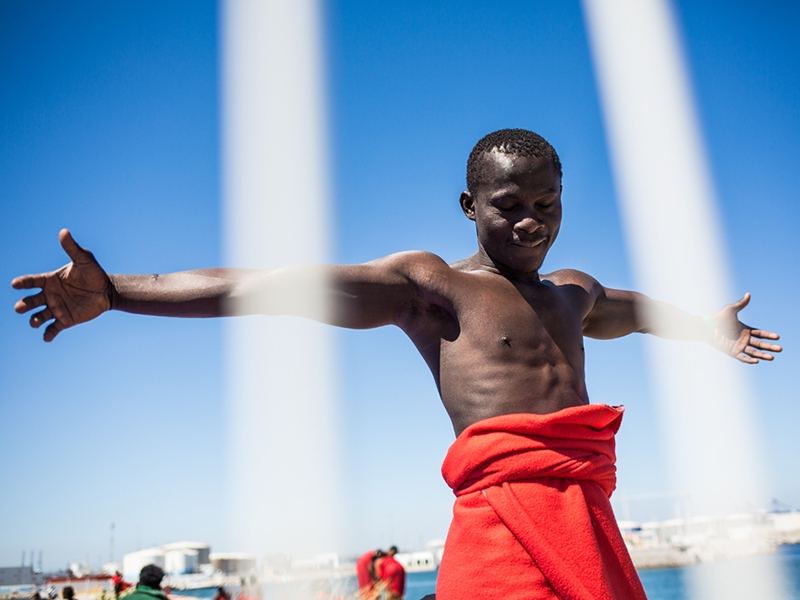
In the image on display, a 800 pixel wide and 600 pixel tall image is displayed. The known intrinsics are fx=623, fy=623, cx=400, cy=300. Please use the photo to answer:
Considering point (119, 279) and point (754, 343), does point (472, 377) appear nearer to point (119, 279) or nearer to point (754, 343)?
point (119, 279)

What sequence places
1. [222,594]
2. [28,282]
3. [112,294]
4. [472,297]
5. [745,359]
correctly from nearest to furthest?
[28,282] < [112,294] < [472,297] < [745,359] < [222,594]

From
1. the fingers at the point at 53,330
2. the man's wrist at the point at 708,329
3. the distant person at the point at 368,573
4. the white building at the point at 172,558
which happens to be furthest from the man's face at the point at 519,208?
the white building at the point at 172,558

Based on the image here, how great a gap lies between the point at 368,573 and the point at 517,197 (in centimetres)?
727

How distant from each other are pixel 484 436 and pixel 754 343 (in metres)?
1.63

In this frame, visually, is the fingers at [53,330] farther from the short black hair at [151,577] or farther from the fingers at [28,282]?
the short black hair at [151,577]

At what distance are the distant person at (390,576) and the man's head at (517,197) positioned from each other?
624 cm

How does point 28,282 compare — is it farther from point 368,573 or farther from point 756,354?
point 368,573

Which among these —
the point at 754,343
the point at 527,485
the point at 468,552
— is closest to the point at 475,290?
the point at 527,485

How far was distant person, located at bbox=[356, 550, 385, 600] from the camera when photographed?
749cm

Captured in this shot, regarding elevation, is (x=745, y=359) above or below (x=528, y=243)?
below

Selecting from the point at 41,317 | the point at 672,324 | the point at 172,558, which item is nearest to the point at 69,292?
the point at 41,317

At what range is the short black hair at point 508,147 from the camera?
2178 millimetres

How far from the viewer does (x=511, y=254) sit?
2230 mm

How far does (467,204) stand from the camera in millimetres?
2410
